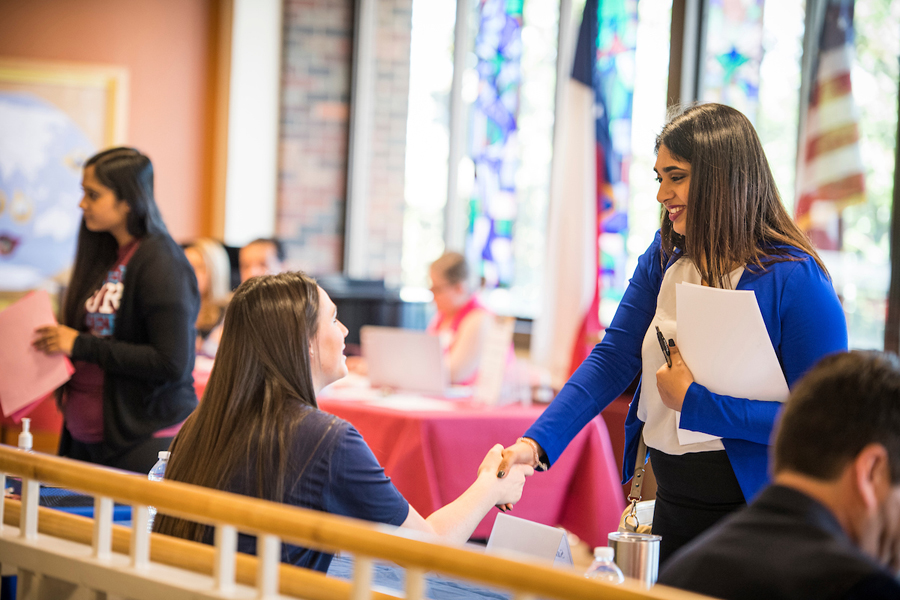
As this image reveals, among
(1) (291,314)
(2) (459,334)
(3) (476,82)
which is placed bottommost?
(2) (459,334)

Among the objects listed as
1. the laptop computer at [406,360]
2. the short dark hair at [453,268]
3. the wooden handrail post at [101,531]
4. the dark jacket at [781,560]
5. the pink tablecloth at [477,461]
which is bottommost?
the pink tablecloth at [477,461]

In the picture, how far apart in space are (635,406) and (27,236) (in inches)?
203

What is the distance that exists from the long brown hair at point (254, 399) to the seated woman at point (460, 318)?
2.64 meters

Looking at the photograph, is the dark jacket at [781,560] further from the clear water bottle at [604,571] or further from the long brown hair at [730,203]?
the long brown hair at [730,203]

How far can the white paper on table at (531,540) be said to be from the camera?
1375 millimetres

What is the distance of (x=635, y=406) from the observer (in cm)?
164

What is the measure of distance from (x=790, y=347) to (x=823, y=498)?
0.57 meters

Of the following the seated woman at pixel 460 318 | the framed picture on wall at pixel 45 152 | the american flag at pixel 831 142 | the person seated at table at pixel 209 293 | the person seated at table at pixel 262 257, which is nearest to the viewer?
the american flag at pixel 831 142

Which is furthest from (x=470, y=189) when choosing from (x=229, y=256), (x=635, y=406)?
(x=635, y=406)

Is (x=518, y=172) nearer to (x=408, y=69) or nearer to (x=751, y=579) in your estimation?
(x=408, y=69)

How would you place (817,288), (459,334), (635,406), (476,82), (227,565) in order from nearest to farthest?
1. (227,565)
2. (817,288)
3. (635,406)
4. (459,334)
5. (476,82)

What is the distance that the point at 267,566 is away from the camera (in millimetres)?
964

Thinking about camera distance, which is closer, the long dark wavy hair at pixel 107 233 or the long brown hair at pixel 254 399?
the long brown hair at pixel 254 399

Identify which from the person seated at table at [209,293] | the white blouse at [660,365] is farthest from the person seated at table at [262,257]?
the white blouse at [660,365]
